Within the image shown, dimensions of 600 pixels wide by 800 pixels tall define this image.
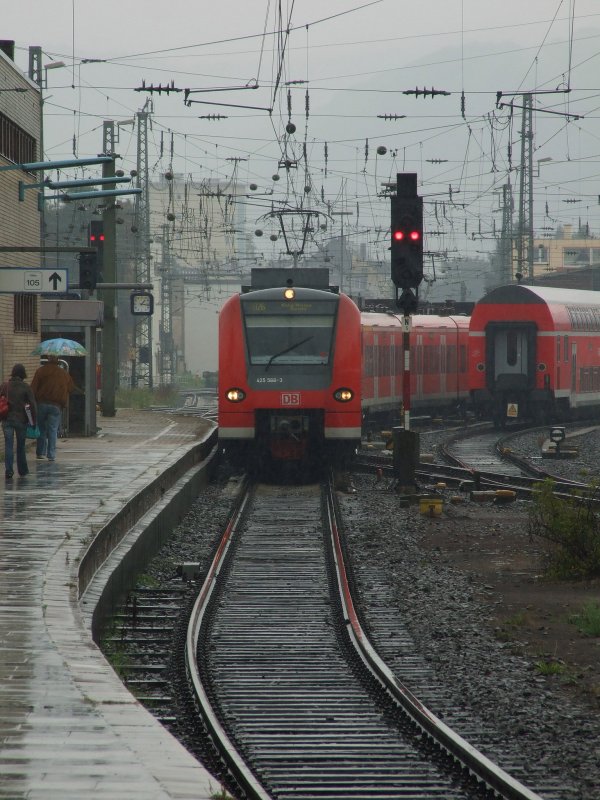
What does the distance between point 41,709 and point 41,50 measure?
29219 millimetres

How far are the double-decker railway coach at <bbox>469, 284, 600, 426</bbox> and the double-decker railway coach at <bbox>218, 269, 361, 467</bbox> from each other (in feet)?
41.7

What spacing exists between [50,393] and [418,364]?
16.6 metres

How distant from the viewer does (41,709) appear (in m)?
6.80

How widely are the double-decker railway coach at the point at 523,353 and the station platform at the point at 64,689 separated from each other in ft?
62.4

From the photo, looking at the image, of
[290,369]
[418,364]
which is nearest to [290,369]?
[290,369]

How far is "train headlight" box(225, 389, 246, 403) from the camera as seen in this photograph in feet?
70.6

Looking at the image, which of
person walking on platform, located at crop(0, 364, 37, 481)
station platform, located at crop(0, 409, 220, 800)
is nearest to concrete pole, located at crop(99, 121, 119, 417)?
person walking on platform, located at crop(0, 364, 37, 481)

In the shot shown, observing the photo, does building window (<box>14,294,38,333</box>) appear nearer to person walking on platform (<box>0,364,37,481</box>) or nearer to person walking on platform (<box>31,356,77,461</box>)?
person walking on platform (<box>31,356,77,461</box>)

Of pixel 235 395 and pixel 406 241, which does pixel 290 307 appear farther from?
pixel 406 241

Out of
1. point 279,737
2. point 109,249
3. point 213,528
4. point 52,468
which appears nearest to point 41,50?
point 109,249

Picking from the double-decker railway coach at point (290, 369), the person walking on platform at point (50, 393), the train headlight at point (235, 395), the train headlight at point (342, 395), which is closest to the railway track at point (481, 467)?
the double-decker railway coach at point (290, 369)

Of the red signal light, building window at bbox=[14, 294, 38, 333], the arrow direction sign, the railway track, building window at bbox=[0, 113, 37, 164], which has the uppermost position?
building window at bbox=[0, 113, 37, 164]

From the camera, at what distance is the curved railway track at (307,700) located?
6805 millimetres

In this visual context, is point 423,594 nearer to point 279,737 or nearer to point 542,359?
point 279,737
